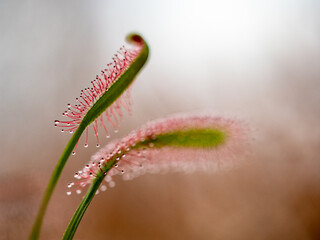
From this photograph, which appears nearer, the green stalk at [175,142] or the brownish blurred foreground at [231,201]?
the green stalk at [175,142]

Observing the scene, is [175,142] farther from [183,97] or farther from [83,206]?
[183,97]

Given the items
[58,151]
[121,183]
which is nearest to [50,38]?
[58,151]

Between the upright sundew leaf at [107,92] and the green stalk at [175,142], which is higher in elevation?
the upright sundew leaf at [107,92]

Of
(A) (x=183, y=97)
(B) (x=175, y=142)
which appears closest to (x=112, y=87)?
(B) (x=175, y=142)

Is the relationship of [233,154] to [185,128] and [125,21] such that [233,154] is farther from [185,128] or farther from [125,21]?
[125,21]

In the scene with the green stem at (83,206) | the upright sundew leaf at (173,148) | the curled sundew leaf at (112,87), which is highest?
→ the curled sundew leaf at (112,87)

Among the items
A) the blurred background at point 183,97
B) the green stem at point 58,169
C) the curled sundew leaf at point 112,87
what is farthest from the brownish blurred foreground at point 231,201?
the curled sundew leaf at point 112,87

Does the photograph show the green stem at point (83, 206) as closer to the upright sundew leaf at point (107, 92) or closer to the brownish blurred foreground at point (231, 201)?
the upright sundew leaf at point (107, 92)
